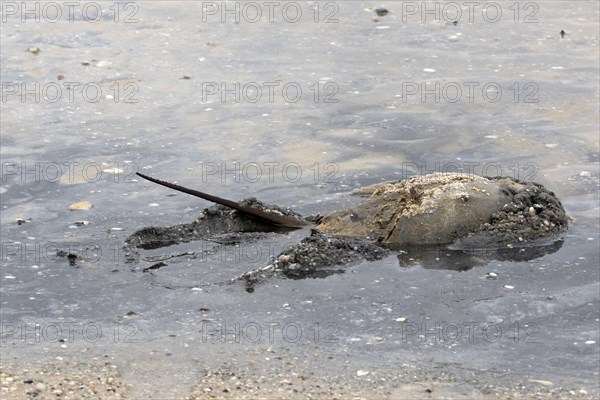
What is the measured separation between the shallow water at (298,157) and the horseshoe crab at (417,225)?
0.50 feet

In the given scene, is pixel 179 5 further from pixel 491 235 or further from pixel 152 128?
pixel 491 235

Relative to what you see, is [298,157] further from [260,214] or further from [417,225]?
[417,225]

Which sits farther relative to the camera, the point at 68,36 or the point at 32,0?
the point at 32,0

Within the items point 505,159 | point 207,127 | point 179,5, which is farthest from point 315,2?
point 505,159

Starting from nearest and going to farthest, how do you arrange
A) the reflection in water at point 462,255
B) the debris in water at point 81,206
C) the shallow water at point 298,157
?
1. the shallow water at point 298,157
2. the reflection in water at point 462,255
3. the debris in water at point 81,206

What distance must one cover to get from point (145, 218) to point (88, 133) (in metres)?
1.93

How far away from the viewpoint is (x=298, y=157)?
344 inches

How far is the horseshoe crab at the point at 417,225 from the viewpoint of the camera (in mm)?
7039

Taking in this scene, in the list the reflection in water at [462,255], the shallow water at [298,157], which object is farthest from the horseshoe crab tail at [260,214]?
the reflection in water at [462,255]

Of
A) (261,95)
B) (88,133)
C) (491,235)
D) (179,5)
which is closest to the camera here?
(491,235)

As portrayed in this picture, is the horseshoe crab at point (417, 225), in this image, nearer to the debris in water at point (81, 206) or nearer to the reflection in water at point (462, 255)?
the reflection in water at point (462, 255)

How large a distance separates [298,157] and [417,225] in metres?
1.82

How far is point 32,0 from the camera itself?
13133mm

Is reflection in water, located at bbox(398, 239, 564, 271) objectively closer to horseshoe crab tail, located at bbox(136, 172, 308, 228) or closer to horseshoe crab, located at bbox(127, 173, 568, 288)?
horseshoe crab, located at bbox(127, 173, 568, 288)
